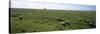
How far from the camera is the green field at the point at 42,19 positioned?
1.70m

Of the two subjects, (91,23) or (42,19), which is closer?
(42,19)

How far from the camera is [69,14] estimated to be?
1932 mm

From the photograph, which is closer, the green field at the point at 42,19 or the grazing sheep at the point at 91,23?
the green field at the point at 42,19

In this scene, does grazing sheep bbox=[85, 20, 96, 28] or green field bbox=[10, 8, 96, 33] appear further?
grazing sheep bbox=[85, 20, 96, 28]

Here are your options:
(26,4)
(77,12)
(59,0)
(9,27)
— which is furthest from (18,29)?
(77,12)

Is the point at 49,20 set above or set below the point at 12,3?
below

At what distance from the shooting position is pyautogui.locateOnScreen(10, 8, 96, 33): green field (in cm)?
170

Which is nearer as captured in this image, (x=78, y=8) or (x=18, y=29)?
(x=18, y=29)

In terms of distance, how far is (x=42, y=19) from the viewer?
1.81 meters
